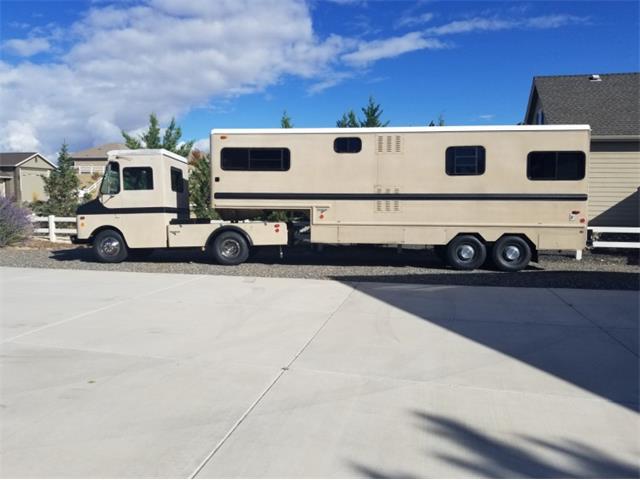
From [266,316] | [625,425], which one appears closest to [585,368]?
[625,425]

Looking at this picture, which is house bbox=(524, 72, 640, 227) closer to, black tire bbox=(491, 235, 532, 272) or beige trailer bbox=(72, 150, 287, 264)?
black tire bbox=(491, 235, 532, 272)

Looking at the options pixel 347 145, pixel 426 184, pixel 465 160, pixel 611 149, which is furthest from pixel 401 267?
pixel 611 149

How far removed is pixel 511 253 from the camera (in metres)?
12.1

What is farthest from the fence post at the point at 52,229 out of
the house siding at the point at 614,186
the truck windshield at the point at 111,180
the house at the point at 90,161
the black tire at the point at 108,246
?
the house at the point at 90,161

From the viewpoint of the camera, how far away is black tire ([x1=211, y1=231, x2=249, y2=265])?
42.8 ft

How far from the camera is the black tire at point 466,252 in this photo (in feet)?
39.9

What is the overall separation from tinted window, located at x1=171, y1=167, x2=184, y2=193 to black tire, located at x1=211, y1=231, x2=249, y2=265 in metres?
1.99

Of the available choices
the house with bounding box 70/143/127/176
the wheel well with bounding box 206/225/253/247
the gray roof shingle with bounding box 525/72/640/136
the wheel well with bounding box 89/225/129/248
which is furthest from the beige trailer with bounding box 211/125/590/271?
the house with bounding box 70/143/127/176

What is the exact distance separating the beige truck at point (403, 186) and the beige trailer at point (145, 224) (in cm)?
3

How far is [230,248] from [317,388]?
8797 mm

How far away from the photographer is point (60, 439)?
3705 mm

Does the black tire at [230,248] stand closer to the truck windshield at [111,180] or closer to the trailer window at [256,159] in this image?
the trailer window at [256,159]

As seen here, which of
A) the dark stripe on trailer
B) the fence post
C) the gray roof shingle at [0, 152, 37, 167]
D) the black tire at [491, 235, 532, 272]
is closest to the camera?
the dark stripe on trailer

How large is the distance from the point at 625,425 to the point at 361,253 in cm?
1164
